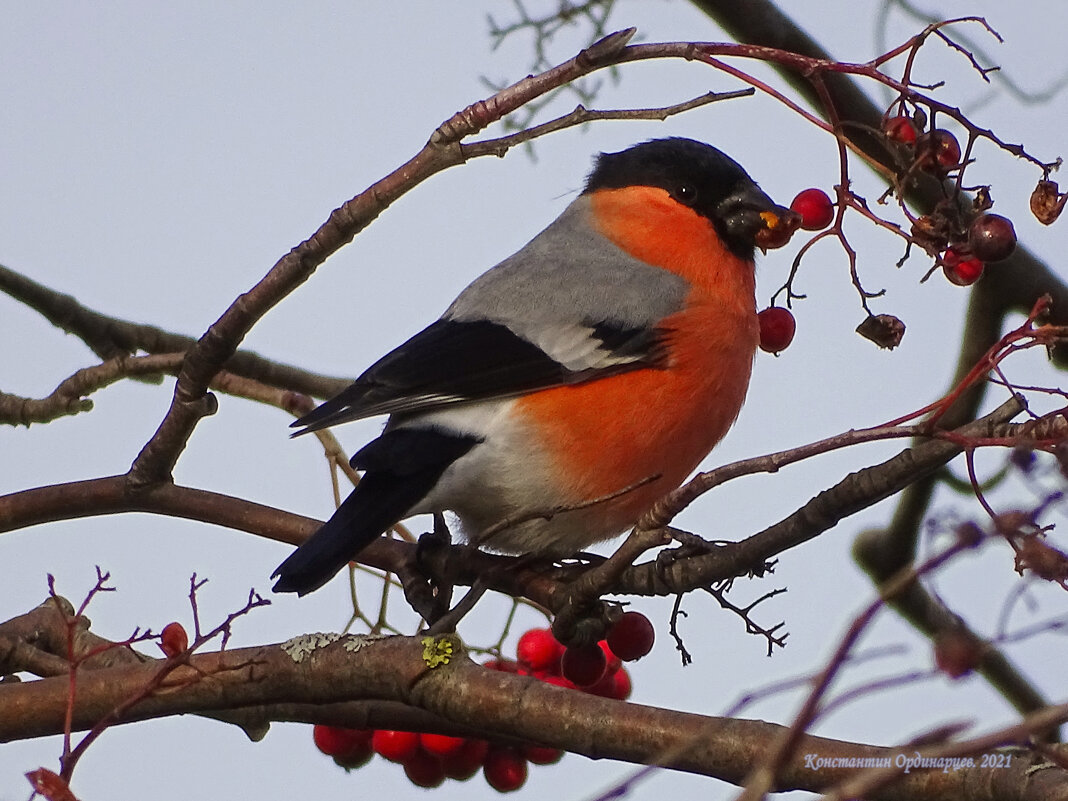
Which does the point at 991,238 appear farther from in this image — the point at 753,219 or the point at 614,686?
the point at 614,686

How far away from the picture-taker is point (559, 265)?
3174 mm

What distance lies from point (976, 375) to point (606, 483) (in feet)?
4.31

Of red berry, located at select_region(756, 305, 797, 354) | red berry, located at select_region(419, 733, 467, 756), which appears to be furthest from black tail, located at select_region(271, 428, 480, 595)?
red berry, located at select_region(756, 305, 797, 354)

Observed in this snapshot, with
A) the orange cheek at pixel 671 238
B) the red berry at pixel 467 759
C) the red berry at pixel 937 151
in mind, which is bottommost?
the red berry at pixel 467 759

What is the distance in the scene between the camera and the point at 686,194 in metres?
3.34

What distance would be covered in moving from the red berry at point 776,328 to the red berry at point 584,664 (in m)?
0.71

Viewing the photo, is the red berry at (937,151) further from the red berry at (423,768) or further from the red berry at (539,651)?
the red berry at (423,768)

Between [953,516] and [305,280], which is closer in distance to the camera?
[953,516]

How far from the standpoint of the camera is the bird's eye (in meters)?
3.34

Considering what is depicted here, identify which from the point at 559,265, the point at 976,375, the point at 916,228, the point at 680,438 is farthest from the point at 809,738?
the point at 559,265

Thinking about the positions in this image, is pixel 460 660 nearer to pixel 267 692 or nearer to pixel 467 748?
pixel 267 692

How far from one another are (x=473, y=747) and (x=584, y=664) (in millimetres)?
423

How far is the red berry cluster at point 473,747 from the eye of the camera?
8.39 feet

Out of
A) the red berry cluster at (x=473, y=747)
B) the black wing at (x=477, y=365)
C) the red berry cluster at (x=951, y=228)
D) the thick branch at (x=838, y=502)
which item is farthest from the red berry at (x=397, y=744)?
the red berry cluster at (x=951, y=228)
